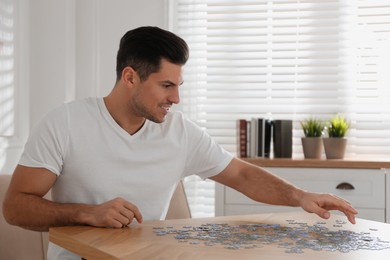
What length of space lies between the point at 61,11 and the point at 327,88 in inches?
73.1

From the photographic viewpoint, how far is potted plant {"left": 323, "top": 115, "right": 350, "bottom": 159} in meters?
4.38

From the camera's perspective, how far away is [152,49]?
2689mm

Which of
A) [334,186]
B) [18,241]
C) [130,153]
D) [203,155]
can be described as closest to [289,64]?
[334,186]

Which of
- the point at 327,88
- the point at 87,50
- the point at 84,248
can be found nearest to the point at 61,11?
the point at 87,50

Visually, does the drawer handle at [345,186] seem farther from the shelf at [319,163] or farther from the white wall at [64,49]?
the white wall at [64,49]

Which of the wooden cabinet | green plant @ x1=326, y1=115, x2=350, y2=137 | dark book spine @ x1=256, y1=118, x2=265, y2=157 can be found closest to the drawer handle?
the wooden cabinet

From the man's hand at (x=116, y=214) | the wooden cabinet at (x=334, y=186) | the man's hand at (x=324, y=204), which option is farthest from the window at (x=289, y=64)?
the man's hand at (x=116, y=214)

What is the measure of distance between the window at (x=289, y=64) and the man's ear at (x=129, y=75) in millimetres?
2136

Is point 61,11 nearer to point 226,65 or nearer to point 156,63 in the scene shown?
point 226,65

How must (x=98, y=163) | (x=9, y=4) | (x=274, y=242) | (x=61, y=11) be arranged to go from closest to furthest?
1. (x=274, y=242)
2. (x=98, y=163)
3. (x=9, y=4)
4. (x=61, y=11)

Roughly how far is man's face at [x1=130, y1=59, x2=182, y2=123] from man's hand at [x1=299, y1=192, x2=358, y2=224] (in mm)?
634

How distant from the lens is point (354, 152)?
471 centimetres

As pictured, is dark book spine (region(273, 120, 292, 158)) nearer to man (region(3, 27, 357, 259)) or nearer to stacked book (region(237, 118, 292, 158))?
stacked book (region(237, 118, 292, 158))

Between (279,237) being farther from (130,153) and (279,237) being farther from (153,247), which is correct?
(130,153)
